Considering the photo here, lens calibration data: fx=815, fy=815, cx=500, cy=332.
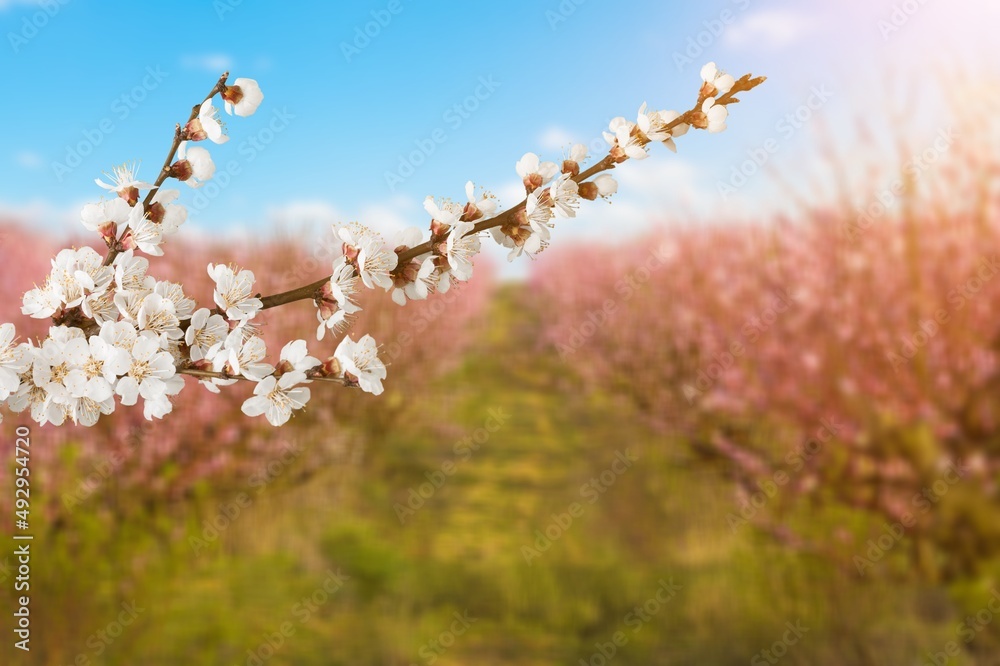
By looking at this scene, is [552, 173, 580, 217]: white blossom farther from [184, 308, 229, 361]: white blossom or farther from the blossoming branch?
[184, 308, 229, 361]: white blossom

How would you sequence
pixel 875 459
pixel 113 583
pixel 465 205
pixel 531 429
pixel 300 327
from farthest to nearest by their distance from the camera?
pixel 531 429 < pixel 300 327 < pixel 875 459 < pixel 113 583 < pixel 465 205

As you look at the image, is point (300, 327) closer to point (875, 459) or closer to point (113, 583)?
point (113, 583)

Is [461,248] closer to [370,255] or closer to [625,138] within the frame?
[370,255]

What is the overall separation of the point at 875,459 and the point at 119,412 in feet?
8.79

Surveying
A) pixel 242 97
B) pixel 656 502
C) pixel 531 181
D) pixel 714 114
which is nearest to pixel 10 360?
pixel 242 97

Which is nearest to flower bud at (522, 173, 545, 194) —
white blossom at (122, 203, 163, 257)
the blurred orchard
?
white blossom at (122, 203, 163, 257)

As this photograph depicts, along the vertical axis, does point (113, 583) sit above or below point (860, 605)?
above

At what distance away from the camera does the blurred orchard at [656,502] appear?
8.87 ft

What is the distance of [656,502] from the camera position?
355 cm

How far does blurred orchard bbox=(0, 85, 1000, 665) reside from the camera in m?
2.71

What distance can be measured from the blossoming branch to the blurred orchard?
203 centimetres

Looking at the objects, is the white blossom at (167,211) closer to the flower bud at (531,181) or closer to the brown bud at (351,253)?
the brown bud at (351,253)

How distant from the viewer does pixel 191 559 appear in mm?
2902

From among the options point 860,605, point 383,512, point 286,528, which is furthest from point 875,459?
point 286,528
